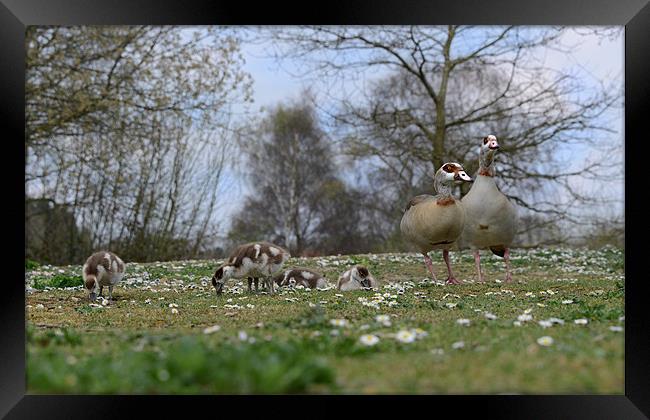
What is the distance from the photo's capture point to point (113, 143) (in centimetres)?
1533

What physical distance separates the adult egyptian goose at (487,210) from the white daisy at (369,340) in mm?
5195

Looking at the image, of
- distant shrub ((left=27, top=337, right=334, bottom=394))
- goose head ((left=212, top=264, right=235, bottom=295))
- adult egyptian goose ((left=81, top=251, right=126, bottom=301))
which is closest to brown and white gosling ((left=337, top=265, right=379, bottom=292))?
goose head ((left=212, top=264, right=235, bottom=295))

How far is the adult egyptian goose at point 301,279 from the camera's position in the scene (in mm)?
9680

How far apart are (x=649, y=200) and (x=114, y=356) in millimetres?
3887

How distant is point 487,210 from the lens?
9.40m

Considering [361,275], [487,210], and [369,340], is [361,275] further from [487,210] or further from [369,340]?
[369,340]

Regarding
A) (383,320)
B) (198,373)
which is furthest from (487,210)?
(198,373)

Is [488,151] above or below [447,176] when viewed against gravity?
above

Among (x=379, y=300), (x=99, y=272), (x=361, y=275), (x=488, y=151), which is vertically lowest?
(x=379, y=300)

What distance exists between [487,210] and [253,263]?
3416mm

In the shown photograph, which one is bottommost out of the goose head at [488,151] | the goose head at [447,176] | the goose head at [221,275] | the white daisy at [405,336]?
the white daisy at [405,336]

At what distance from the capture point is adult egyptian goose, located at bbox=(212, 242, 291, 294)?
27.2 ft

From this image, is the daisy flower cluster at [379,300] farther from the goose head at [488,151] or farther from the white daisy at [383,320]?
the goose head at [488,151]

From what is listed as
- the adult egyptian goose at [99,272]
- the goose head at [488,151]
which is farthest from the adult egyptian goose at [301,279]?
the goose head at [488,151]
